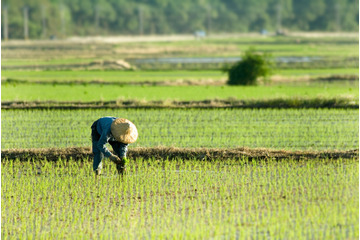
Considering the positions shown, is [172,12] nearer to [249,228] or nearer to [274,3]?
[274,3]

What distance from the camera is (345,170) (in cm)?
715

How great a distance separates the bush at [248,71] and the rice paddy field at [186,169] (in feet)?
9.19

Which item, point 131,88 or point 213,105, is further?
point 131,88

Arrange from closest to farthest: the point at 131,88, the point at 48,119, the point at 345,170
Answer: the point at 345,170 < the point at 48,119 < the point at 131,88

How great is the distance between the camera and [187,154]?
7.95 m

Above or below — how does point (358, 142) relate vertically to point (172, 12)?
below

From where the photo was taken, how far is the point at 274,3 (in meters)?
64.2

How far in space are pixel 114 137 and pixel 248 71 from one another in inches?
497

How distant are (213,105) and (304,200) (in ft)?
22.3

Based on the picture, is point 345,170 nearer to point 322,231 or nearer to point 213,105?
point 322,231

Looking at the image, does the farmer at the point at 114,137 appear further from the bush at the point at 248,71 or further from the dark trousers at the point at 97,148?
the bush at the point at 248,71

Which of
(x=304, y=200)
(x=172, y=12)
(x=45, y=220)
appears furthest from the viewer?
(x=172, y=12)

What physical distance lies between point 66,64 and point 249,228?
2212 centimetres

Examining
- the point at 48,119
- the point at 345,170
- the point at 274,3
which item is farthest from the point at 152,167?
the point at 274,3
